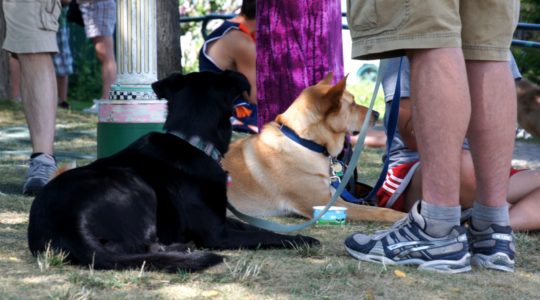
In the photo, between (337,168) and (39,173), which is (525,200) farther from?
(39,173)

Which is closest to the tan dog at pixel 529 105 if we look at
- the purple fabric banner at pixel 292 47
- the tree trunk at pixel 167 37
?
the purple fabric banner at pixel 292 47

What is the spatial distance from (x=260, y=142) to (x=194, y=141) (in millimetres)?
1344

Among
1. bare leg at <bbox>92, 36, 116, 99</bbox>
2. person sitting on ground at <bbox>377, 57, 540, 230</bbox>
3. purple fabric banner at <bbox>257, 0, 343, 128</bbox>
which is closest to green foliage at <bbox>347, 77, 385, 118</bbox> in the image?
bare leg at <bbox>92, 36, 116, 99</bbox>

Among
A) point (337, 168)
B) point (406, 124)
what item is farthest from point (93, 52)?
point (406, 124)

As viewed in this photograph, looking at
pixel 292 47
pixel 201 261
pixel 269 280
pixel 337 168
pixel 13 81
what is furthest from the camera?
pixel 13 81

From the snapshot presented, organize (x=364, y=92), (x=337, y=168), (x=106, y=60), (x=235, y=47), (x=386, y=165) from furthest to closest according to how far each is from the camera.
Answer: (x=364, y=92) → (x=106, y=60) → (x=235, y=47) → (x=337, y=168) → (x=386, y=165)

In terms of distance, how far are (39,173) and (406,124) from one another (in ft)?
7.20

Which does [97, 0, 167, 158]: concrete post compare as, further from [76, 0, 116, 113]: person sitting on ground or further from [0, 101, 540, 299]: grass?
[76, 0, 116, 113]: person sitting on ground

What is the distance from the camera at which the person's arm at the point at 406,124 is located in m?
4.63

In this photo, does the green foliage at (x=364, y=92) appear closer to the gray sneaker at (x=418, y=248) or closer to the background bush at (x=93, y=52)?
the background bush at (x=93, y=52)

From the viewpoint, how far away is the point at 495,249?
3.36m

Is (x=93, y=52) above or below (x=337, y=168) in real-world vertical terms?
below

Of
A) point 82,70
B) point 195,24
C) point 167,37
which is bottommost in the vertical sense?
point 82,70

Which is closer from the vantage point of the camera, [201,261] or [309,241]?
[201,261]
